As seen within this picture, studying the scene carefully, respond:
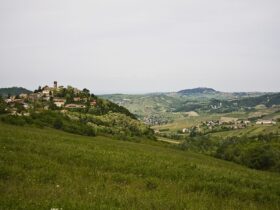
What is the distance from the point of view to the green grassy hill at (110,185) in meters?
11.3

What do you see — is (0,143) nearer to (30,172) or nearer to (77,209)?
(30,172)

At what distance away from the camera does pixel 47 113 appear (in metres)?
101

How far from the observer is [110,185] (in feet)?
46.6

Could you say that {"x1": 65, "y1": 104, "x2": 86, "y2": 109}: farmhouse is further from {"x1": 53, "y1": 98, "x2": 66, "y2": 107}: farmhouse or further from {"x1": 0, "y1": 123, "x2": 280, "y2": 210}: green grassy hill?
{"x1": 0, "y1": 123, "x2": 280, "y2": 210}: green grassy hill

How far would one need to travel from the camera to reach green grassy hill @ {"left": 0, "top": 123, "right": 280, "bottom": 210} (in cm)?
1134

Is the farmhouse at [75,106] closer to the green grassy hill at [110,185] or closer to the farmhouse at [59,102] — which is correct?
the farmhouse at [59,102]

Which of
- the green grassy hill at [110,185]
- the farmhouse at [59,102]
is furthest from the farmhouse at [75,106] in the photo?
the green grassy hill at [110,185]

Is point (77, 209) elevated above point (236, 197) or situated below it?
above

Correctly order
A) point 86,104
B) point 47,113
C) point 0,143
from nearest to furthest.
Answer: point 0,143 → point 47,113 → point 86,104

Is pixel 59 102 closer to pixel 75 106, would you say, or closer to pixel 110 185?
pixel 75 106

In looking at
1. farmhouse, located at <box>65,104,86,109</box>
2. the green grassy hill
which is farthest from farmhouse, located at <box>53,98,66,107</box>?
the green grassy hill

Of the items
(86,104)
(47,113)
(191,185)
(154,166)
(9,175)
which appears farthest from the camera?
(86,104)

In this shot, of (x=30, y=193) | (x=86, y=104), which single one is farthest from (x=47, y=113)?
(x=30, y=193)

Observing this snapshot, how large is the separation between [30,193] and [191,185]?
8207 millimetres
